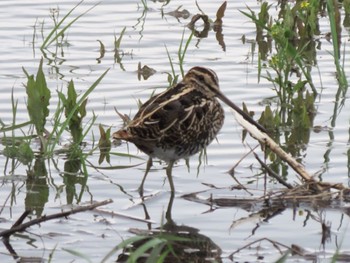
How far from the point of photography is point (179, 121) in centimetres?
764

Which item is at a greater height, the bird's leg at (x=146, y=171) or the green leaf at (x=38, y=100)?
the green leaf at (x=38, y=100)

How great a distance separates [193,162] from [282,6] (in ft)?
13.2

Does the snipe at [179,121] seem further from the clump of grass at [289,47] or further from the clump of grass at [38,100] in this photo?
the clump of grass at [289,47]

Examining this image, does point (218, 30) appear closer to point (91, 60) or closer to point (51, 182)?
point (91, 60)

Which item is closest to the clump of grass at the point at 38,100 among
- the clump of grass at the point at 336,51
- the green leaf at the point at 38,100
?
the green leaf at the point at 38,100

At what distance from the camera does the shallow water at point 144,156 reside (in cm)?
699

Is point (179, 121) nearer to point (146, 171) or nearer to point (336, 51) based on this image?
point (146, 171)

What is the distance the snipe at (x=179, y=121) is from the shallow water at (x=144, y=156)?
28cm

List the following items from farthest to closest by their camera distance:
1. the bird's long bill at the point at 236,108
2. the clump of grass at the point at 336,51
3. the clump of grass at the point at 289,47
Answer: the clump of grass at the point at 289,47
the clump of grass at the point at 336,51
the bird's long bill at the point at 236,108

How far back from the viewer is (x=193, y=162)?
27.8 feet

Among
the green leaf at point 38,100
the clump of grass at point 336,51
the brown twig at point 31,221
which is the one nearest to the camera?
the brown twig at point 31,221

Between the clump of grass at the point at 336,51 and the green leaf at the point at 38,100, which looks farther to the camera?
the clump of grass at the point at 336,51

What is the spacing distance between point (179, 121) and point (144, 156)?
3.26ft

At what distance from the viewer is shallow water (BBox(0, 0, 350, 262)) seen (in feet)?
22.9
